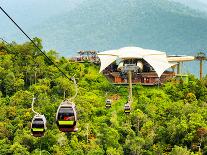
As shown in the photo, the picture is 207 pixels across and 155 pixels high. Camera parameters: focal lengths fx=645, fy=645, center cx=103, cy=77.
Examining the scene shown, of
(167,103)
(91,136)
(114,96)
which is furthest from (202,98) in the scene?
(91,136)

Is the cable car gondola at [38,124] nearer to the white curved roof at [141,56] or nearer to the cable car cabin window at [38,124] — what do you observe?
the cable car cabin window at [38,124]

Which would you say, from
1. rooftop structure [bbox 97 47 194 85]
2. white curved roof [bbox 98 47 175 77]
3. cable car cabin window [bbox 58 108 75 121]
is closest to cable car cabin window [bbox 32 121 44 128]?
cable car cabin window [bbox 58 108 75 121]

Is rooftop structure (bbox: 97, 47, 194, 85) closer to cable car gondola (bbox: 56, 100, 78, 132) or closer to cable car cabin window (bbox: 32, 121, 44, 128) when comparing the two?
cable car cabin window (bbox: 32, 121, 44, 128)

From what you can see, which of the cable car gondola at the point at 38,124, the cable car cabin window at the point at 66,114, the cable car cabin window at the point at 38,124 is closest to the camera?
the cable car cabin window at the point at 66,114

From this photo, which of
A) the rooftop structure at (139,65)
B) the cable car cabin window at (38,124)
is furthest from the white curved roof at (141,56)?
the cable car cabin window at (38,124)

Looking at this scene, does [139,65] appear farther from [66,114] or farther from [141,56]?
[66,114]
